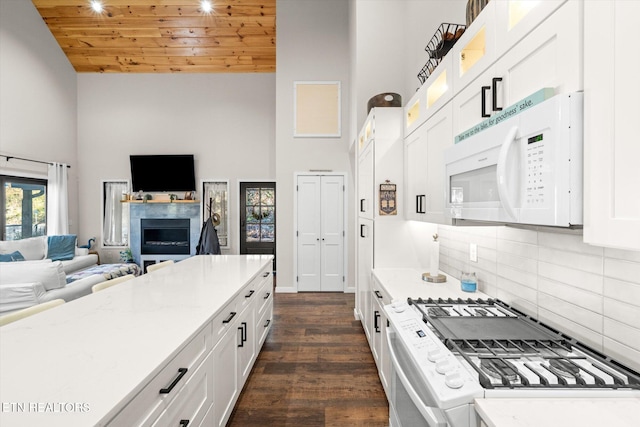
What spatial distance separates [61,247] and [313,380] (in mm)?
5600

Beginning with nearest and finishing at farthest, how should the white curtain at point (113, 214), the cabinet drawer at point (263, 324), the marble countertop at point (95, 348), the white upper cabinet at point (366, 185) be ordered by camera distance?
the marble countertop at point (95, 348)
the cabinet drawer at point (263, 324)
the white upper cabinet at point (366, 185)
the white curtain at point (113, 214)

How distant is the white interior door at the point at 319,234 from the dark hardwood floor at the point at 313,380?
1447 millimetres

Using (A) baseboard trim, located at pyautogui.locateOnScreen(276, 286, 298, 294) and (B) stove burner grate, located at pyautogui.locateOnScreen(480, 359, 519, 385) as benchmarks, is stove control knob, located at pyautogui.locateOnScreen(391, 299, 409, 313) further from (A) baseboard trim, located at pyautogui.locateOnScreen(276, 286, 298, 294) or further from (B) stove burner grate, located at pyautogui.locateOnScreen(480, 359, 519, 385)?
(A) baseboard trim, located at pyautogui.locateOnScreen(276, 286, 298, 294)

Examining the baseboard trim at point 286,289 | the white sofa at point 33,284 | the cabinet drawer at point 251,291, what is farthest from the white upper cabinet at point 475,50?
the baseboard trim at point 286,289

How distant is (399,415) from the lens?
4.77ft

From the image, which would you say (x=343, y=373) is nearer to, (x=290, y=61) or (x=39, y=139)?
(x=290, y=61)

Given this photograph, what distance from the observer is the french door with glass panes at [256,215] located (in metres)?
6.57

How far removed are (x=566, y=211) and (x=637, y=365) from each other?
568mm

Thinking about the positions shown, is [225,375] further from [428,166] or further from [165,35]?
[165,35]

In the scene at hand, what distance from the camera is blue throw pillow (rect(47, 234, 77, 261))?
18.2ft

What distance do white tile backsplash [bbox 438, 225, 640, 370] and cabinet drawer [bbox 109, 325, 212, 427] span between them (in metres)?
1.51

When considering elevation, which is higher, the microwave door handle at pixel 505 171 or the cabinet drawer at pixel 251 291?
the microwave door handle at pixel 505 171

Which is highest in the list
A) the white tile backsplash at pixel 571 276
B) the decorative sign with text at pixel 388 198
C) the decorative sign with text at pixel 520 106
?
the decorative sign with text at pixel 520 106

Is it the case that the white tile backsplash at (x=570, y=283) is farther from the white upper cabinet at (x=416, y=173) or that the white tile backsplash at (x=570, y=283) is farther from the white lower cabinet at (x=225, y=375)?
the white lower cabinet at (x=225, y=375)
